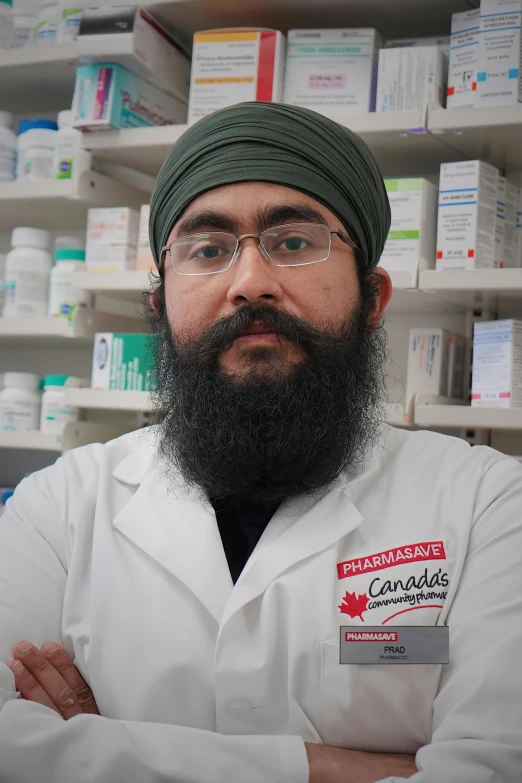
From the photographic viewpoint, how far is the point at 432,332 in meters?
1.92

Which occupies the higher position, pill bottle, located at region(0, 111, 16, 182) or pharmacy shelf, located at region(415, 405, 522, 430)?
pill bottle, located at region(0, 111, 16, 182)

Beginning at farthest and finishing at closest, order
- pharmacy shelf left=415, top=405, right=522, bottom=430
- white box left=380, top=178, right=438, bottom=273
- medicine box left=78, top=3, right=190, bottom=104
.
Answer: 1. medicine box left=78, top=3, right=190, bottom=104
2. white box left=380, top=178, right=438, bottom=273
3. pharmacy shelf left=415, top=405, right=522, bottom=430

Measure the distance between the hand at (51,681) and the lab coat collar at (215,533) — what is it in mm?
203

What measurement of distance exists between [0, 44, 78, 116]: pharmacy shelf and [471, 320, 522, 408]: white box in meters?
1.43

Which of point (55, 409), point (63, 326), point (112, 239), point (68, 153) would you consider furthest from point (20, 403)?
point (68, 153)

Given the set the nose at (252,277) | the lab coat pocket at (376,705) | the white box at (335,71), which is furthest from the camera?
the white box at (335,71)

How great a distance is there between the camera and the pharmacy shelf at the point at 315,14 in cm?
205

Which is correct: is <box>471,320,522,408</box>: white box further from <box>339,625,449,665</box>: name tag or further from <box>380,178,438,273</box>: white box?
<box>339,625,449,665</box>: name tag

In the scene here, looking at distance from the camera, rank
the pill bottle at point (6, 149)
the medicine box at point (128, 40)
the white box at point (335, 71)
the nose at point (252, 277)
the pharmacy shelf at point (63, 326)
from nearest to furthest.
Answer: the nose at point (252, 277), the white box at point (335, 71), the medicine box at point (128, 40), the pharmacy shelf at point (63, 326), the pill bottle at point (6, 149)

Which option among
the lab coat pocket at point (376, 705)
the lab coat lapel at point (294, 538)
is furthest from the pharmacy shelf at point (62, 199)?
the lab coat pocket at point (376, 705)

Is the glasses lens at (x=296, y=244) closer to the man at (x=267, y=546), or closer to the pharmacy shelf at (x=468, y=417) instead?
the man at (x=267, y=546)

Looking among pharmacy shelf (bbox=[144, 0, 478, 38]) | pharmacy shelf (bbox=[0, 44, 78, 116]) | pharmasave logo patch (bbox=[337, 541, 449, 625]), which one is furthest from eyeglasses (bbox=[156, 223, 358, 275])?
pharmacy shelf (bbox=[0, 44, 78, 116])

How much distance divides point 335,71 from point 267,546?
1362 millimetres

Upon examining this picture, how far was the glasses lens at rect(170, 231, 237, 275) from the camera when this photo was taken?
50.4 inches
